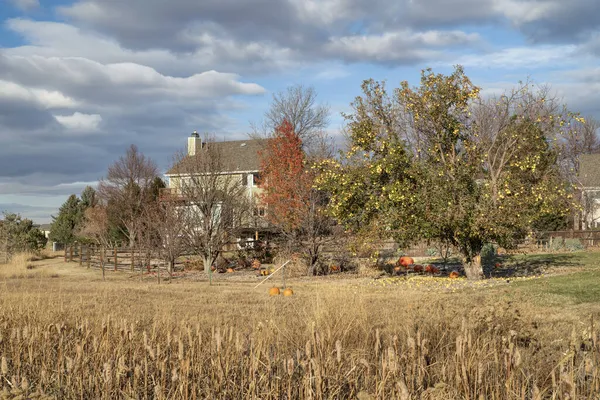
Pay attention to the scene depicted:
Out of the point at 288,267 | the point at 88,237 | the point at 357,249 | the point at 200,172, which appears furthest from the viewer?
the point at 88,237

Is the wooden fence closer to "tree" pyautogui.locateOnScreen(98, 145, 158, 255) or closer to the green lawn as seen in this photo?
"tree" pyautogui.locateOnScreen(98, 145, 158, 255)

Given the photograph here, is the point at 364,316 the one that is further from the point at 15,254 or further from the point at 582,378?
the point at 15,254

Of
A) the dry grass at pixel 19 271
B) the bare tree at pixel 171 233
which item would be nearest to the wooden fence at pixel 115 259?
the bare tree at pixel 171 233

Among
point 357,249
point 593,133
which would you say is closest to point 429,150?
point 357,249

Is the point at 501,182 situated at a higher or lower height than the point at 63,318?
higher

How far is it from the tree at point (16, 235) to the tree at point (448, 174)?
23.7 metres

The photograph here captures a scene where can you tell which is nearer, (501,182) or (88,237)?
(501,182)

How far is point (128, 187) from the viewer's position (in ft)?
136

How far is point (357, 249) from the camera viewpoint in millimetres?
20266

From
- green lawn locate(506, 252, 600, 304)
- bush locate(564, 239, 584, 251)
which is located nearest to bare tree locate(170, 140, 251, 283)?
green lawn locate(506, 252, 600, 304)

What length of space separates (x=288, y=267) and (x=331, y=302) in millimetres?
14387

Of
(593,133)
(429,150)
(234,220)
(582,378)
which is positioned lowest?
(582,378)

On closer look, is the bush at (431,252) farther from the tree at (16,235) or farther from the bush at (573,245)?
the tree at (16,235)

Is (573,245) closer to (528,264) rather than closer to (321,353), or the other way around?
(528,264)
